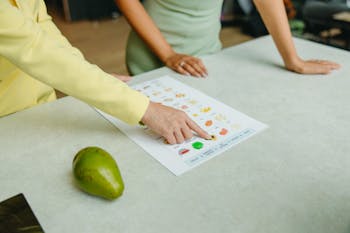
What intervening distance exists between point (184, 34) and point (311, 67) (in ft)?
1.35

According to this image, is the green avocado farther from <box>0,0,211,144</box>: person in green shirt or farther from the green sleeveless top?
the green sleeveless top

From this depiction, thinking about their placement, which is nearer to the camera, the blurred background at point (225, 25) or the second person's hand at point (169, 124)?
the second person's hand at point (169, 124)

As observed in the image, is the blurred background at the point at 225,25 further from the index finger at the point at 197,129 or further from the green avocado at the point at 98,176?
the green avocado at the point at 98,176

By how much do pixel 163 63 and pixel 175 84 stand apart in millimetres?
203

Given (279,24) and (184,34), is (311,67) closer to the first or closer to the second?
(279,24)

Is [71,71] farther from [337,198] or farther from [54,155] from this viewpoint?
[337,198]

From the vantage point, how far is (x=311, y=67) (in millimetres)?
960

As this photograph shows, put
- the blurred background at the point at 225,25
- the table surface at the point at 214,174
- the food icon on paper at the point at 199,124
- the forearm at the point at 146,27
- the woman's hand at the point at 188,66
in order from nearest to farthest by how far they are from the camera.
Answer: the table surface at the point at 214,174 < the food icon on paper at the point at 199,124 < the woman's hand at the point at 188,66 < the forearm at the point at 146,27 < the blurred background at the point at 225,25

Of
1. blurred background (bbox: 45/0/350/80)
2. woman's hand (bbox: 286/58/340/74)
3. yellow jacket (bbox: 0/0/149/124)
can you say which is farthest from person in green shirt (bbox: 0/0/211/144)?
blurred background (bbox: 45/0/350/80)

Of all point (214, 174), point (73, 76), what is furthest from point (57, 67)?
point (214, 174)

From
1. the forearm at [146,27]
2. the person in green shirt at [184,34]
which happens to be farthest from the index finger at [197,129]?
the forearm at [146,27]

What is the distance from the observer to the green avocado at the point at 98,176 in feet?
1.74

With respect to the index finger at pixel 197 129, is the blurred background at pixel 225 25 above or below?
below

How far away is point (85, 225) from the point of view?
50cm
